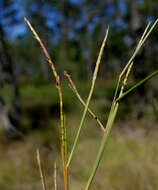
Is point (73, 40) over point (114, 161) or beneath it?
beneath

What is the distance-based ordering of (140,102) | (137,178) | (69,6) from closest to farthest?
(137,178), (140,102), (69,6)

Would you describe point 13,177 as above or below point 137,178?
below

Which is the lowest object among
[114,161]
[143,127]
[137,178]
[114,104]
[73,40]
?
[73,40]

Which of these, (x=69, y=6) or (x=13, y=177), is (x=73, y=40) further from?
(x=13, y=177)

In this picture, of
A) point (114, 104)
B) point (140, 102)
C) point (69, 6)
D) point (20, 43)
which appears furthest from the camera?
point (20, 43)

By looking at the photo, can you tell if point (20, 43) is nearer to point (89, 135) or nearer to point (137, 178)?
point (89, 135)

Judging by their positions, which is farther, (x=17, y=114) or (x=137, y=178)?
(x=17, y=114)

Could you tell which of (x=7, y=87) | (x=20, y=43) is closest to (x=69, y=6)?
(x=7, y=87)

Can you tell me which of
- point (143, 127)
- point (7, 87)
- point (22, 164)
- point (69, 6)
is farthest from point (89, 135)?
point (69, 6)

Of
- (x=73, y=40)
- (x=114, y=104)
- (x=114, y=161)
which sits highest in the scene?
(x=114, y=104)
